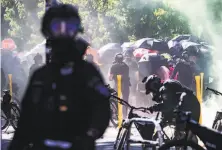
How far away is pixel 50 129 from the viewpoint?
445 cm

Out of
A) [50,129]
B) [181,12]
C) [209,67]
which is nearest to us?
[50,129]

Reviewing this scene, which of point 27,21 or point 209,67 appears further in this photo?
point 27,21

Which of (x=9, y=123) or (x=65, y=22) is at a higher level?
(x=65, y=22)

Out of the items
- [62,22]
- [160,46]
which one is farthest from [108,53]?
[62,22]

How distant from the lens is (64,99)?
14.7ft

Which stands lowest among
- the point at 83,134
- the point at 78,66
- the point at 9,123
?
the point at 9,123

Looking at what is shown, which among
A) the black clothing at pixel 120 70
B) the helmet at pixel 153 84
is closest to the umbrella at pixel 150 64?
the black clothing at pixel 120 70

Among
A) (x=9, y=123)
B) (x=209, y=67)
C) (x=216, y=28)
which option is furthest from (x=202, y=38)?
(x=9, y=123)

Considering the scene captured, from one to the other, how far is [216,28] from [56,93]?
1085 inches

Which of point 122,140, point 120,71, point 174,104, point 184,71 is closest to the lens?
point 122,140

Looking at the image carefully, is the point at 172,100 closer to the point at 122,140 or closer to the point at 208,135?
the point at 122,140

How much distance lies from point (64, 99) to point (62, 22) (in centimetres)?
50

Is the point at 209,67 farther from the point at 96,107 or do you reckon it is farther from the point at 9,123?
the point at 96,107

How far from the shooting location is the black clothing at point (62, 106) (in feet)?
14.6
